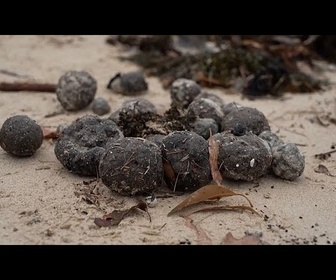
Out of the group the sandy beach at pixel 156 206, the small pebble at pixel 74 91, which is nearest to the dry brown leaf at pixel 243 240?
the sandy beach at pixel 156 206

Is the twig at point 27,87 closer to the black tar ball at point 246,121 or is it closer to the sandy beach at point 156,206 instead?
the sandy beach at point 156,206

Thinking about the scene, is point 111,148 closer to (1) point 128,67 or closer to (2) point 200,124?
(2) point 200,124

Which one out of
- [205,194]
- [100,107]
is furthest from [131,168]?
[100,107]

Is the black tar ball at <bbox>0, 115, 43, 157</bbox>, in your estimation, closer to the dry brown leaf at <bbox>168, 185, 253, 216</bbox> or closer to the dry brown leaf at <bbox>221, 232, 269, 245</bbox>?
the dry brown leaf at <bbox>168, 185, 253, 216</bbox>

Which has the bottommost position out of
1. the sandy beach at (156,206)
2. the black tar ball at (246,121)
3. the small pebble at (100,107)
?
the sandy beach at (156,206)

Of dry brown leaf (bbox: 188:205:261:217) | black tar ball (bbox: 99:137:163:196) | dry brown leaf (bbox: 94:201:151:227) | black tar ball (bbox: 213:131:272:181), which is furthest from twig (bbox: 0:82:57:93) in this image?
dry brown leaf (bbox: 188:205:261:217)

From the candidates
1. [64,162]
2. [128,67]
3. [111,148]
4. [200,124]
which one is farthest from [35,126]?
[128,67]
